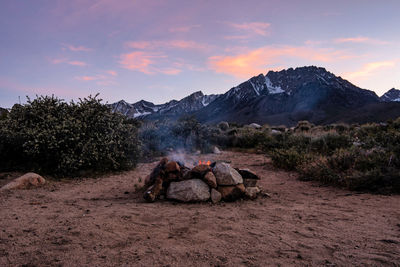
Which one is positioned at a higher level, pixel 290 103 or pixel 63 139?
pixel 290 103

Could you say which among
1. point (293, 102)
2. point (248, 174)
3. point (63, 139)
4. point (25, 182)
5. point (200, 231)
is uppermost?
point (293, 102)

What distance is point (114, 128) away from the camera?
350 inches

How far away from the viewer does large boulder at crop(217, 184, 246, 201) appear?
5.09 meters

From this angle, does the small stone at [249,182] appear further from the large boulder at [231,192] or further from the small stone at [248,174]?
the large boulder at [231,192]

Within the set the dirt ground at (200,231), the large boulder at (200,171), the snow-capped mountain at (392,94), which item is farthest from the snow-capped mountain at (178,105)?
the dirt ground at (200,231)

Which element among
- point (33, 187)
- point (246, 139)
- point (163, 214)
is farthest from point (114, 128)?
point (246, 139)

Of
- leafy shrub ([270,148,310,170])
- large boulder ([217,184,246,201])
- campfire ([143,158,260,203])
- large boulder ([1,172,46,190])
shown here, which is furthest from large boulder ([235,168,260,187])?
large boulder ([1,172,46,190])

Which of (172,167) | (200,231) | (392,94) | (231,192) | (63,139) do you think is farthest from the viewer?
(392,94)

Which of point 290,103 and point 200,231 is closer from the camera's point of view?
point 200,231

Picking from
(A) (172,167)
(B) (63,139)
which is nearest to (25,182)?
(B) (63,139)

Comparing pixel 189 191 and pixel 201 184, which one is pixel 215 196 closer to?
pixel 201 184

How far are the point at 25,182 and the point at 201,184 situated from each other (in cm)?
438

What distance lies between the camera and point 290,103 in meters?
71.4

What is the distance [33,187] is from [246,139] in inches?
435
